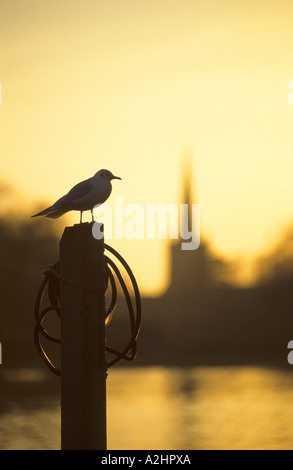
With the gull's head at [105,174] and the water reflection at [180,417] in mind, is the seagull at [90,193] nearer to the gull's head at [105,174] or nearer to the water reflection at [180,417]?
the gull's head at [105,174]

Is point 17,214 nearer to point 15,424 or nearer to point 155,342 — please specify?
point 155,342

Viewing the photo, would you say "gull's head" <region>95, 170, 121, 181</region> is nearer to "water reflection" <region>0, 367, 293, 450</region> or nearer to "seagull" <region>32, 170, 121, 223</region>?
"seagull" <region>32, 170, 121, 223</region>

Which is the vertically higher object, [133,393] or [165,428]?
[133,393]

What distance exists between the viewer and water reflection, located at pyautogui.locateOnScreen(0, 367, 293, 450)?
74.4ft

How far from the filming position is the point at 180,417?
28.8 metres

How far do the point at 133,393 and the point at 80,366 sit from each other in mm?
35301

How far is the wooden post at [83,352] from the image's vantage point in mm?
4184

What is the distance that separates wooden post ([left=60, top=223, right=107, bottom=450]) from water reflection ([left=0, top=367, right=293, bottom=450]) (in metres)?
17.4

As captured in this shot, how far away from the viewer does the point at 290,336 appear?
305 feet

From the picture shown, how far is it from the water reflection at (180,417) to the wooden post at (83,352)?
684 inches

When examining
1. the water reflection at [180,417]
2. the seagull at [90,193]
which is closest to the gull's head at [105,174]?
the seagull at [90,193]

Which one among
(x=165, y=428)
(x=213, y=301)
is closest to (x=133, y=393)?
(x=165, y=428)

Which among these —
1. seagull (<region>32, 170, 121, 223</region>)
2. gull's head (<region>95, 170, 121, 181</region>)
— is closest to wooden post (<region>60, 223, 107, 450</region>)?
seagull (<region>32, 170, 121, 223</region>)
